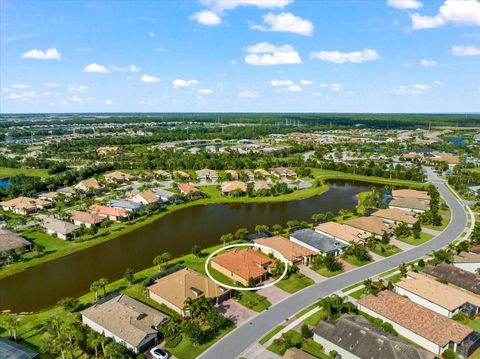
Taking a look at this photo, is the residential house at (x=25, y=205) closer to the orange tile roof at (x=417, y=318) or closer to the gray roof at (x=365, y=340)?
the gray roof at (x=365, y=340)

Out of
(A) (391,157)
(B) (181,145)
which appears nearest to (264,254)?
(A) (391,157)

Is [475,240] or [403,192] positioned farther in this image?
[403,192]

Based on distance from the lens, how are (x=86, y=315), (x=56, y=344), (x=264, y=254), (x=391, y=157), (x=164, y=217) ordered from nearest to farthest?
(x=56, y=344), (x=86, y=315), (x=264, y=254), (x=164, y=217), (x=391, y=157)

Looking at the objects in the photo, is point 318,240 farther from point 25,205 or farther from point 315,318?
point 25,205

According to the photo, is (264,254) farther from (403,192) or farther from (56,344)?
(403,192)

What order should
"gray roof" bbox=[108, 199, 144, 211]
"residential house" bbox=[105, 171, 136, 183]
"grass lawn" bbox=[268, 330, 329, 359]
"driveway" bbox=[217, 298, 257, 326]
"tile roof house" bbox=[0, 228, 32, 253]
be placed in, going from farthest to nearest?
"residential house" bbox=[105, 171, 136, 183], "gray roof" bbox=[108, 199, 144, 211], "tile roof house" bbox=[0, 228, 32, 253], "driveway" bbox=[217, 298, 257, 326], "grass lawn" bbox=[268, 330, 329, 359]

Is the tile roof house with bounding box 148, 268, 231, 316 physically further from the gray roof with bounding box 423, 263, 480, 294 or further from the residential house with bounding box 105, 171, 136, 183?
the residential house with bounding box 105, 171, 136, 183

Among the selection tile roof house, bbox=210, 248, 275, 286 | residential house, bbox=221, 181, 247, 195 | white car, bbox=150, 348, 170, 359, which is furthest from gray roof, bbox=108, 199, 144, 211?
white car, bbox=150, 348, 170, 359
